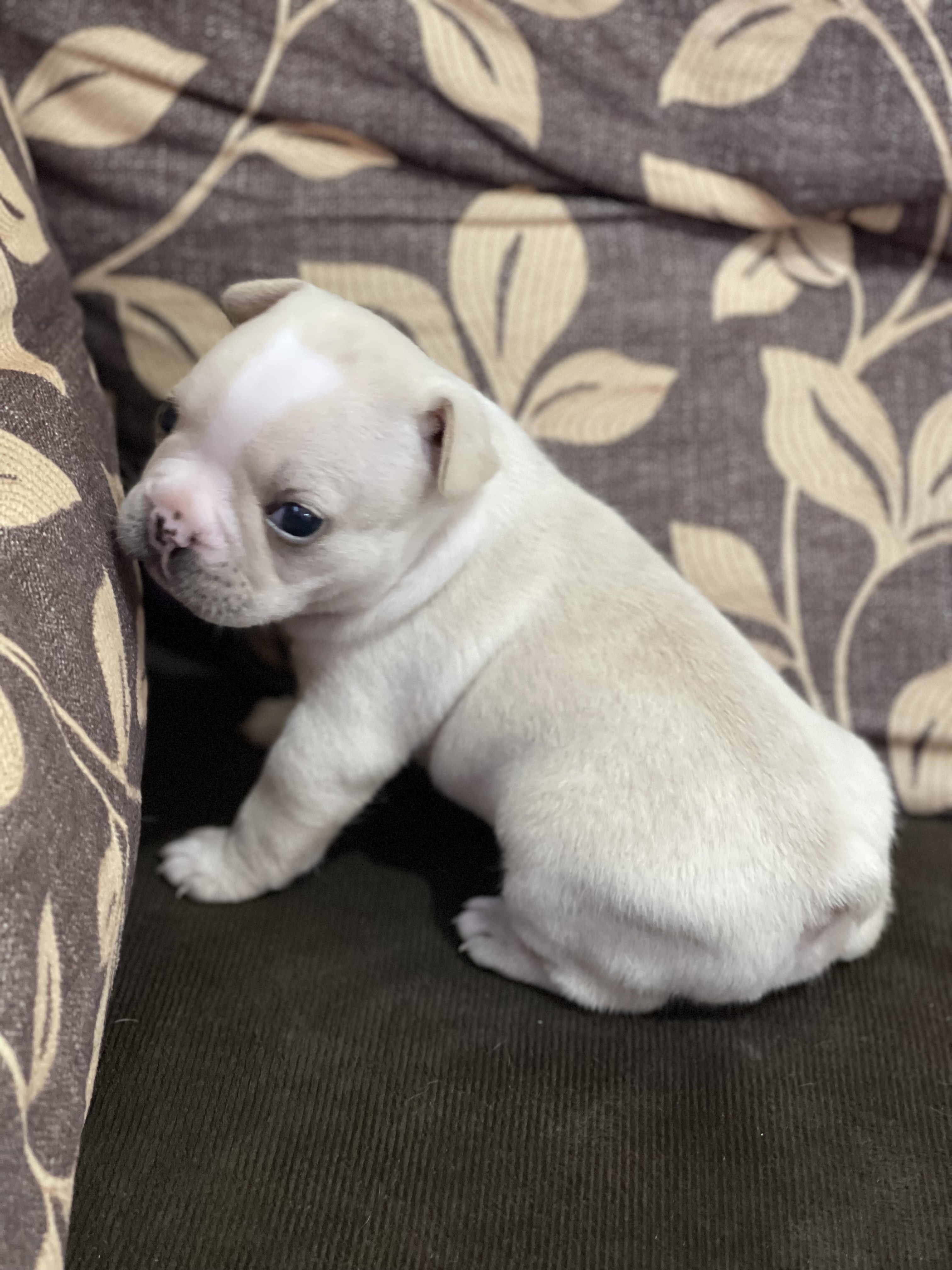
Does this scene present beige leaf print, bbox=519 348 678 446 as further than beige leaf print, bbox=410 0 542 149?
Yes

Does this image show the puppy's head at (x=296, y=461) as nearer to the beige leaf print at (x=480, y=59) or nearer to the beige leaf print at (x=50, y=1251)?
the beige leaf print at (x=480, y=59)

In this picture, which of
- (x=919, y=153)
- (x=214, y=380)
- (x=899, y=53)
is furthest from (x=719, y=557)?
(x=214, y=380)

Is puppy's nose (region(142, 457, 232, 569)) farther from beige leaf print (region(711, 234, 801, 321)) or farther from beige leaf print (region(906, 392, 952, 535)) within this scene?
beige leaf print (region(906, 392, 952, 535))

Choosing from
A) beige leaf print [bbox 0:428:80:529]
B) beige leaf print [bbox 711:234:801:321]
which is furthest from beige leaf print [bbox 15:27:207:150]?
beige leaf print [bbox 711:234:801:321]

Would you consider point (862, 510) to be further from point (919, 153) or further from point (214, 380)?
point (214, 380)

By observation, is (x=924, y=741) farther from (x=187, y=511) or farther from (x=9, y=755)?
(x=9, y=755)

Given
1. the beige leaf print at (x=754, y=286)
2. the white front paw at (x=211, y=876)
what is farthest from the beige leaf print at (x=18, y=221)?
the beige leaf print at (x=754, y=286)
